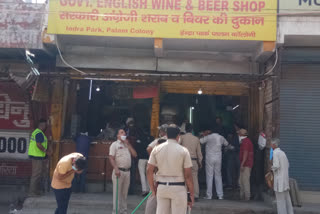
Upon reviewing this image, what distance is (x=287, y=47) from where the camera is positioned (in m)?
8.77

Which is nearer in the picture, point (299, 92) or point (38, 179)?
point (38, 179)

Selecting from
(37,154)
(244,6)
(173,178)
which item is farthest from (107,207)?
(244,6)

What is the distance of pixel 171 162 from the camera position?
189 inches

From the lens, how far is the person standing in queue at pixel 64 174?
555 centimetres

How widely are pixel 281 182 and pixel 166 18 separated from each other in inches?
176

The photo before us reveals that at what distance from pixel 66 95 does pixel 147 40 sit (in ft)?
9.29

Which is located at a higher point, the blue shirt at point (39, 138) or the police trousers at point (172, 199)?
the blue shirt at point (39, 138)

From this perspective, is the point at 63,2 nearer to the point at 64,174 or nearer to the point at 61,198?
the point at 64,174

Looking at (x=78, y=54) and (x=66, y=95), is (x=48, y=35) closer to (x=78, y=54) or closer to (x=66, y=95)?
(x=78, y=54)

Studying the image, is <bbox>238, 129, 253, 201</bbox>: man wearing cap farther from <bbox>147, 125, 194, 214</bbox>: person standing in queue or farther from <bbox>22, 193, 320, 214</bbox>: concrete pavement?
<bbox>147, 125, 194, 214</bbox>: person standing in queue

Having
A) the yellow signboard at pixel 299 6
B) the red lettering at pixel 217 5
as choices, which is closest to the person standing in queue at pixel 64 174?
the red lettering at pixel 217 5

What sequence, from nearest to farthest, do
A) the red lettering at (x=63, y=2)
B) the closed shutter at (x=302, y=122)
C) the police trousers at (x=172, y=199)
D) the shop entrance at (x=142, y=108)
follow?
the police trousers at (x=172, y=199), the red lettering at (x=63, y=2), the closed shutter at (x=302, y=122), the shop entrance at (x=142, y=108)

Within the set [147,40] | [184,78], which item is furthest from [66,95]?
[184,78]

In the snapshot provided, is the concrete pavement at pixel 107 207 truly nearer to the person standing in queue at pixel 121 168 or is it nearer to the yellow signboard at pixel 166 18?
the person standing in queue at pixel 121 168
